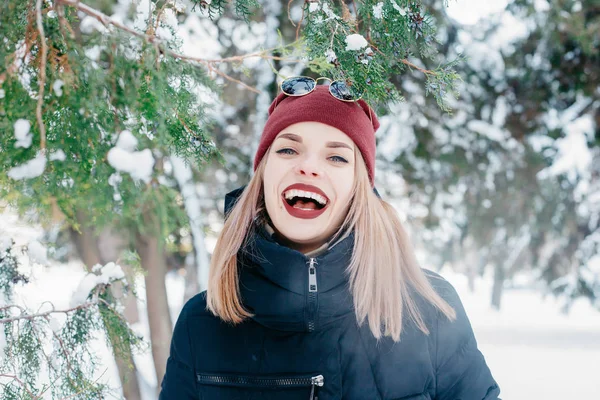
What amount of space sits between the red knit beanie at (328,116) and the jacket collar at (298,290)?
1.33ft

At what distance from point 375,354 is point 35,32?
1476 millimetres

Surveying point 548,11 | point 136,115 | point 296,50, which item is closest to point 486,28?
point 548,11

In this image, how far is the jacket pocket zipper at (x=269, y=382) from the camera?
1907 millimetres

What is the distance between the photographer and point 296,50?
201 centimetres

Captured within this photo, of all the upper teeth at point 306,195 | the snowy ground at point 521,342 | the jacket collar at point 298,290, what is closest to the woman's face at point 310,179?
the upper teeth at point 306,195

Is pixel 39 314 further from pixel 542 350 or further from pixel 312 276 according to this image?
pixel 542 350

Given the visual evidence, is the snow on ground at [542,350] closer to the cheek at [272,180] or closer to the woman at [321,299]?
the woman at [321,299]

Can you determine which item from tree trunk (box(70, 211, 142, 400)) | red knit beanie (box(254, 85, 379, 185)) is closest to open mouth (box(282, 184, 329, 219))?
red knit beanie (box(254, 85, 379, 185))

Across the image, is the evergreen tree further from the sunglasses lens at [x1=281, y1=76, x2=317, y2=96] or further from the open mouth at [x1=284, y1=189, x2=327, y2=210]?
the open mouth at [x1=284, y1=189, x2=327, y2=210]

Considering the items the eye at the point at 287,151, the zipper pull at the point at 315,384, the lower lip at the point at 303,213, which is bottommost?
the zipper pull at the point at 315,384

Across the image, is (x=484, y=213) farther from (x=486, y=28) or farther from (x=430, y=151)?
(x=486, y=28)

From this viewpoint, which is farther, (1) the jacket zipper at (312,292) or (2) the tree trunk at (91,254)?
(2) the tree trunk at (91,254)

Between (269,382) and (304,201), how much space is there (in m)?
0.67

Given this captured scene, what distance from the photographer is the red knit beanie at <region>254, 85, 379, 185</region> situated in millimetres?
2102
